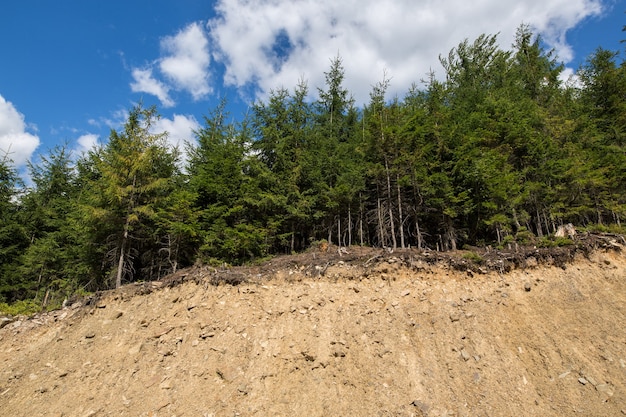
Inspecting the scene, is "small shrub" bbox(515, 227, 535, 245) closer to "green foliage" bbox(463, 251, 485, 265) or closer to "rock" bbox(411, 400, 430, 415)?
"green foliage" bbox(463, 251, 485, 265)

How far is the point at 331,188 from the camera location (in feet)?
53.6

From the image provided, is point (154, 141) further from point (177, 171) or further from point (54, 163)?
point (54, 163)

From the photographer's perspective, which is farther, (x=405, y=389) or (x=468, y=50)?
(x=468, y=50)

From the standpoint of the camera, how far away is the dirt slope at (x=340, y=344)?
7418 millimetres

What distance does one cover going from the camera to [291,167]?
1744 cm

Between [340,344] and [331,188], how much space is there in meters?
9.28

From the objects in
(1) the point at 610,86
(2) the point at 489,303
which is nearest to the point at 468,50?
(1) the point at 610,86

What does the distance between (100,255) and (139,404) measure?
1097 centimetres

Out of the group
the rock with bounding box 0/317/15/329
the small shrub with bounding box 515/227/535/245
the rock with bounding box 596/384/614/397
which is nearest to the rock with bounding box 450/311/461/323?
the rock with bounding box 596/384/614/397

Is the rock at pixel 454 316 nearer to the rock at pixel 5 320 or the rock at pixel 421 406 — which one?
the rock at pixel 421 406

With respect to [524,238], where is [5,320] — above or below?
below

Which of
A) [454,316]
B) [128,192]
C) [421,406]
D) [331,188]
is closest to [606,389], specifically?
[454,316]

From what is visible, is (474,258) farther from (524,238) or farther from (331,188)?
(331,188)

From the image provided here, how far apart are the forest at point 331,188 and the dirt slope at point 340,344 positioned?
102 inches
